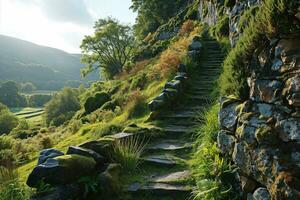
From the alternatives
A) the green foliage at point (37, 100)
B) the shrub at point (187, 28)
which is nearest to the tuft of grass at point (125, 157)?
the shrub at point (187, 28)

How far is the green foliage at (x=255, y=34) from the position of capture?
13.3 ft

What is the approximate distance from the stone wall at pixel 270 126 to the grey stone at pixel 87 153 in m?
2.70

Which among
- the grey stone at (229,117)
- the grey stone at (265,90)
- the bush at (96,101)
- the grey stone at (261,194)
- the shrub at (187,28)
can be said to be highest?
the shrub at (187,28)

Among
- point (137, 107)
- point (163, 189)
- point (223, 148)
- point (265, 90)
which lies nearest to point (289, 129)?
point (265, 90)

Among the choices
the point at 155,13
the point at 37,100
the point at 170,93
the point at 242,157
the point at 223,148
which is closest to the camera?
the point at 242,157

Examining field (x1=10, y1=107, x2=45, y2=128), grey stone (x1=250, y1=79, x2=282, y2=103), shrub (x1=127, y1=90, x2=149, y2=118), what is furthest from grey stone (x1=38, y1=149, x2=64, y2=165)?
field (x1=10, y1=107, x2=45, y2=128)

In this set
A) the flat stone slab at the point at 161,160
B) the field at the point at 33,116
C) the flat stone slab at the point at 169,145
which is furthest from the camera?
the field at the point at 33,116

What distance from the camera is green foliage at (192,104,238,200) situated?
15.5 ft

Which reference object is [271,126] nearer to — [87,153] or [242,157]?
[242,157]

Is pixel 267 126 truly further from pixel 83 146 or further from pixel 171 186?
pixel 83 146

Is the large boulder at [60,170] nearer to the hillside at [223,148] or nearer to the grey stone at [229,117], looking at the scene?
the hillside at [223,148]

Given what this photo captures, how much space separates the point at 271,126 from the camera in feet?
13.1

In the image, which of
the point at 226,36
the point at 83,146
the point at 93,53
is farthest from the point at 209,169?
the point at 93,53

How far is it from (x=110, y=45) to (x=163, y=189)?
36.2m
